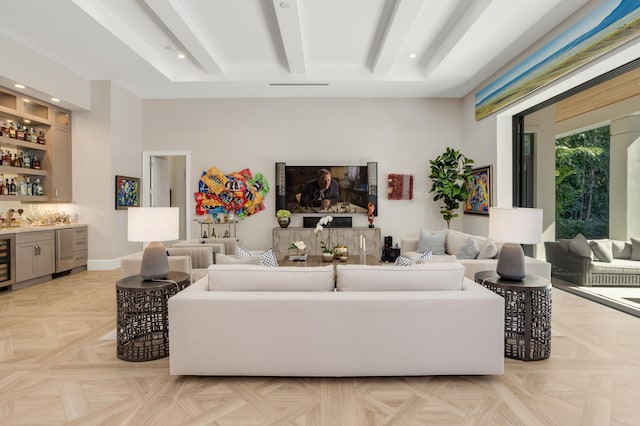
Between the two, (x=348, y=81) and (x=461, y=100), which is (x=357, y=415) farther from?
(x=461, y=100)

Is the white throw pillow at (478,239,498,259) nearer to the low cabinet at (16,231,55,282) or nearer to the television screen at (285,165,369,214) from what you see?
the television screen at (285,165,369,214)

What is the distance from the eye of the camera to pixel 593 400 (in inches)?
89.0

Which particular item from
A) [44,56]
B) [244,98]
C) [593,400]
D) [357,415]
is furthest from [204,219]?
[593,400]

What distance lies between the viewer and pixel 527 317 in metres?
2.79

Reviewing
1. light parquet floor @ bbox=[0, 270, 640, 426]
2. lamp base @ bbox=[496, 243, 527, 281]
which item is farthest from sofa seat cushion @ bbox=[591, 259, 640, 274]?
lamp base @ bbox=[496, 243, 527, 281]

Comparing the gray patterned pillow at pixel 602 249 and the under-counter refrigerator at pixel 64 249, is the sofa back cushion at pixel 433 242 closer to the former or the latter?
the gray patterned pillow at pixel 602 249

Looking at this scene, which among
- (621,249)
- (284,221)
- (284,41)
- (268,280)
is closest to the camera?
(268,280)

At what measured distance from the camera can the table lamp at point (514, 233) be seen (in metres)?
2.87

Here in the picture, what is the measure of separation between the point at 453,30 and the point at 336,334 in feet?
14.7

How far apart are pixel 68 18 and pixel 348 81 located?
4114mm

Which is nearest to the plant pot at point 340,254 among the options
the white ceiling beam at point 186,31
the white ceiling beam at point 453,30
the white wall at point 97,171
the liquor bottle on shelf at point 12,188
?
the white ceiling beam at point 453,30

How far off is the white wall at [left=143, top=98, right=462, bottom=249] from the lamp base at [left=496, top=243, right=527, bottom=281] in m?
4.79

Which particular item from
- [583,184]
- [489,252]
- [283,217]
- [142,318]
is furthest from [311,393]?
[283,217]

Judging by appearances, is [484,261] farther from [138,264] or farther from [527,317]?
[138,264]
